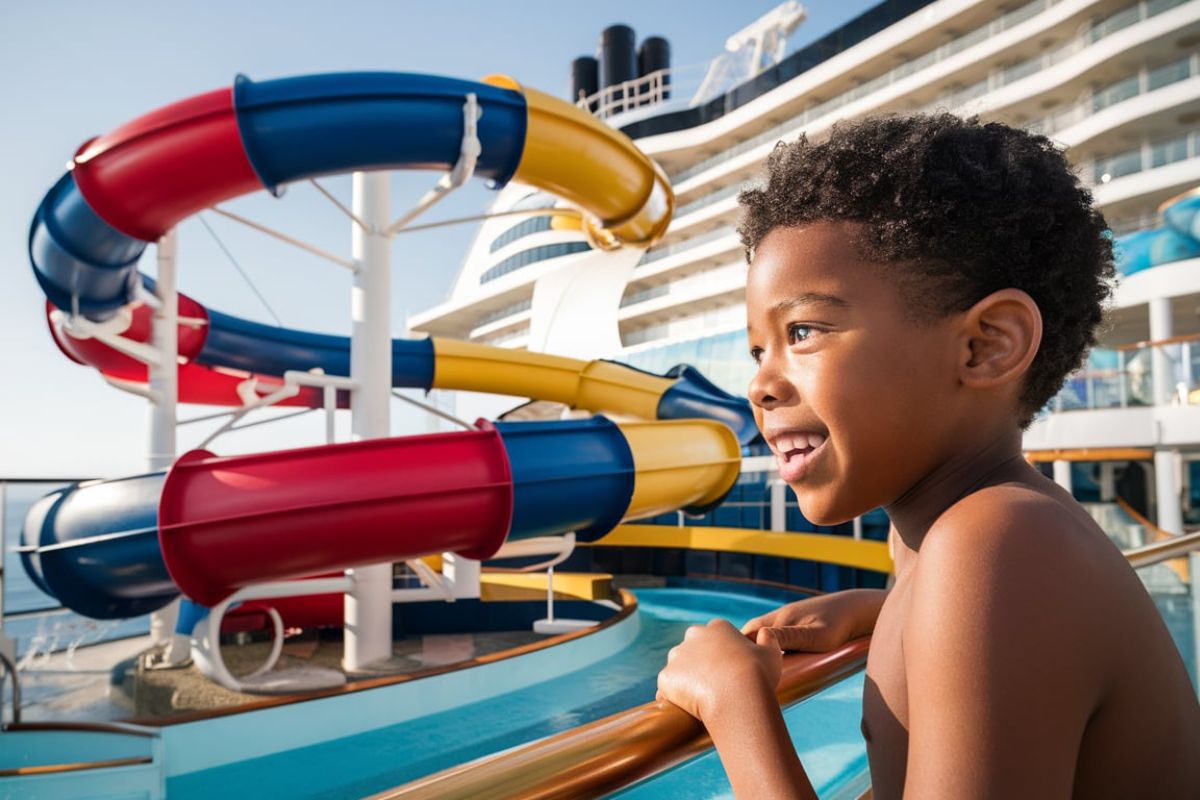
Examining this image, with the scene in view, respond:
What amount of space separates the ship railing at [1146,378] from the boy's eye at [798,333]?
8.89 m

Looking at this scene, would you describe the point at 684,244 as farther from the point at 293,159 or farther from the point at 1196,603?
the point at 1196,603

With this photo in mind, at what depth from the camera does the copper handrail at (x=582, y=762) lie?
1.99 ft

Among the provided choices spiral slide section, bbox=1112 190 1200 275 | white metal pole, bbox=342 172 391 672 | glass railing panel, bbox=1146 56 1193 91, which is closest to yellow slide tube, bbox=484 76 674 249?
white metal pole, bbox=342 172 391 672

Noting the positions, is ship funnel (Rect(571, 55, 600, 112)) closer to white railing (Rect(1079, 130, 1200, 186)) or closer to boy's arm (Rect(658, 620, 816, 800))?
white railing (Rect(1079, 130, 1200, 186))

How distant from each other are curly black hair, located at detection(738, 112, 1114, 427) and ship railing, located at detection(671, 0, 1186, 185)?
12045mm

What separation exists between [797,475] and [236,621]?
7.19m

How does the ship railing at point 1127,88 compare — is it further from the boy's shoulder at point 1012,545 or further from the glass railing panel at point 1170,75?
the boy's shoulder at point 1012,545

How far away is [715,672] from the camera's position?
75cm

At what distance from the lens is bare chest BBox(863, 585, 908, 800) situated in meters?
0.72

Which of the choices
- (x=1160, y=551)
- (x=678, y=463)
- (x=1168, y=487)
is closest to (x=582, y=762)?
(x=1160, y=551)

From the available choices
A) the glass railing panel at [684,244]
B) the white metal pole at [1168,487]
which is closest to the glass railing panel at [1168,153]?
the white metal pole at [1168,487]

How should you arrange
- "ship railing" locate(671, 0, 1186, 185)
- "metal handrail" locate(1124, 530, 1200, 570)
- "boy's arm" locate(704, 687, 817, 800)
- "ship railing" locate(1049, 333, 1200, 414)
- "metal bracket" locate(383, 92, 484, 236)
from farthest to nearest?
"ship railing" locate(671, 0, 1186, 185) < "ship railing" locate(1049, 333, 1200, 414) < "metal bracket" locate(383, 92, 484, 236) < "metal handrail" locate(1124, 530, 1200, 570) < "boy's arm" locate(704, 687, 817, 800)

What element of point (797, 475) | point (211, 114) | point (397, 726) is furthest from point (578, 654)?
point (797, 475)

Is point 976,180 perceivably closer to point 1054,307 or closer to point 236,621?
point 1054,307
